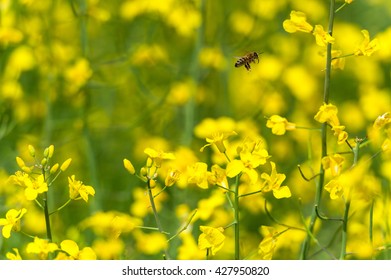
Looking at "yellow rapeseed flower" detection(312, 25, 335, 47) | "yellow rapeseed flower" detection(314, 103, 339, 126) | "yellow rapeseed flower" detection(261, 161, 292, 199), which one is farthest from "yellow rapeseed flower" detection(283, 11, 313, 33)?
"yellow rapeseed flower" detection(261, 161, 292, 199)

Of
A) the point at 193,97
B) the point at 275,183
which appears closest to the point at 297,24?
the point at 275,183

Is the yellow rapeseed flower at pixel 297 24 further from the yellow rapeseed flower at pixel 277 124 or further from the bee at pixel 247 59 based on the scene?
the bee at pixel 247 59

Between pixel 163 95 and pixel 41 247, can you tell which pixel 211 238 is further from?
pixel 163 95

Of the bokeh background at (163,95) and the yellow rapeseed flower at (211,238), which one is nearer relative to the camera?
the yellow rapeseed flower at (211,238)

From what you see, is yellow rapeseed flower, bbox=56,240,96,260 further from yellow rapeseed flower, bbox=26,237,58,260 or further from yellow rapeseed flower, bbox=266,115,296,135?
yellow rapeseed flower, bbox=266,115,296,135

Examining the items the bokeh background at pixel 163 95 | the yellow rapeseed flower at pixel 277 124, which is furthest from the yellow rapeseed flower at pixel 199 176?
the bokeh background at pixel 163 95

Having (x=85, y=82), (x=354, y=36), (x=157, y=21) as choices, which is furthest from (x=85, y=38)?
(x=354, y=36)

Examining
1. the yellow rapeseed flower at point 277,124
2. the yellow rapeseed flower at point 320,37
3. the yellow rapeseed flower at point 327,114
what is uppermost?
the yellow rapeseed flower at point 320,37

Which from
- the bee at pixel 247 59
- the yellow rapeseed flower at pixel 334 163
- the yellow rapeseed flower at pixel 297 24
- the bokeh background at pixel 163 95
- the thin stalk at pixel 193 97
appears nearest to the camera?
the yellow rapeseed flower at pixel 334 163

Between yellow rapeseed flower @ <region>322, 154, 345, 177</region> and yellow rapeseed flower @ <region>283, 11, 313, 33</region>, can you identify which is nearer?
yellow rapeseed flower @ <region>322, 154, 345, 177</region>
